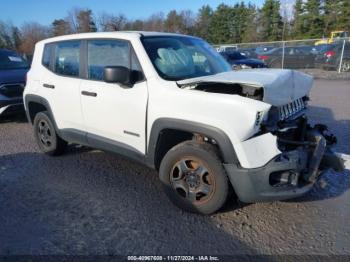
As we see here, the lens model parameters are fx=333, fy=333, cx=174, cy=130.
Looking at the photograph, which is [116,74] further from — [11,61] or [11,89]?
[11,61]

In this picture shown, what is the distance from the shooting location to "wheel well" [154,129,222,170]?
139 inches

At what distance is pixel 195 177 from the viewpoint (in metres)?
3.44

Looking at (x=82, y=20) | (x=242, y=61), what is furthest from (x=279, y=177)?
(x=82, y=20)

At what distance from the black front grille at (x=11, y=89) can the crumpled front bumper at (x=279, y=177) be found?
6.22 meters

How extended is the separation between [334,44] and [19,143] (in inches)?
726

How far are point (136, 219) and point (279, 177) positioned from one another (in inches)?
59.0

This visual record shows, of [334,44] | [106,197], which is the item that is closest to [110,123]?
[106,197]

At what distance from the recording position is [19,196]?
4000mm

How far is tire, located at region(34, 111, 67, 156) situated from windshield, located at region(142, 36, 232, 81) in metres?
2.26

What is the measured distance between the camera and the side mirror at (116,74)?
11.6 ft

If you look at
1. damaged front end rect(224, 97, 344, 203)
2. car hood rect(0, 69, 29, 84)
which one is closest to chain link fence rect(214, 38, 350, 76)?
car hood rect(0, 69, 29, 84)

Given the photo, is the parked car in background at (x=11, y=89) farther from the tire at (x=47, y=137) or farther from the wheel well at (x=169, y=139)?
the wheel well at (x=169, y=139)

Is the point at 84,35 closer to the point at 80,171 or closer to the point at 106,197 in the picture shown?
the point at 80,171

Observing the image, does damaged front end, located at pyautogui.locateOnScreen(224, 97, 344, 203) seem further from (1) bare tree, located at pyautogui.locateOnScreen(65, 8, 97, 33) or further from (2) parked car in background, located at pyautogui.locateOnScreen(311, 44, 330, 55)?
(1) bare tree, located at pyautogui.locateOnScreen(65, 8, 97, 33)
